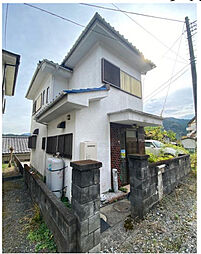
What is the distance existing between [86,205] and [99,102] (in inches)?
153

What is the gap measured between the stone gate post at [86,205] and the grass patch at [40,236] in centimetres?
88

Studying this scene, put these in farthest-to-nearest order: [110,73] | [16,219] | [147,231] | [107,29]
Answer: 1. [110,73]
2. [107,29]
3. [16,219]
4. [147,231]

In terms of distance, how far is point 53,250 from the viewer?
2.23 m

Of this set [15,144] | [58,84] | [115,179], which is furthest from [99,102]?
[15,144]

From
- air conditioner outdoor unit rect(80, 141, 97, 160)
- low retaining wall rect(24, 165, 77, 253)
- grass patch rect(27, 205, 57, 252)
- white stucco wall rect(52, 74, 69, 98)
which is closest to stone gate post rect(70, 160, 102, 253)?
low retaining wall rect(24, 165, 77, 253)

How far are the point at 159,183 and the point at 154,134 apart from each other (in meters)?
8.52

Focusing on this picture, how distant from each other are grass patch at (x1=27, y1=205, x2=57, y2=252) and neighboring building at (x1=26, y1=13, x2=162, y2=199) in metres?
1.24

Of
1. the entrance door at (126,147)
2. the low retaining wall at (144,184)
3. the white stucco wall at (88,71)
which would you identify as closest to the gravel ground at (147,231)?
the low retaining wall at (144,184)

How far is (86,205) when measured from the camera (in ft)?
6.47

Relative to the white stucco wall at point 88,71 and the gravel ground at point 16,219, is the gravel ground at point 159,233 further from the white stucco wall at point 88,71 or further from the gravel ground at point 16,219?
the white stucco wall at point 88,71

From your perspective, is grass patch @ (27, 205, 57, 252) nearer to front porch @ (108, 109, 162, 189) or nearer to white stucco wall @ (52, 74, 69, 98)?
front porch @ (108, 109, 162, 189)

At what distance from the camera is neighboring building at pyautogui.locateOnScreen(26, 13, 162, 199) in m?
4.11

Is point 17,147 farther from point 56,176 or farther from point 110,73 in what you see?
point 110,73

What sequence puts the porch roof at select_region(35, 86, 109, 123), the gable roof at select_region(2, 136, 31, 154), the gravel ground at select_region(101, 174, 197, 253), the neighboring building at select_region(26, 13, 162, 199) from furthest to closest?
the gable roof at select_region(2, 136, 31, 154)
the neighboring building at select_region(26, 13, 162, 199)
the porch roof at select_region(35, 86, 109, 123)
the gravel ground at select_region(101, 174, 197, 253)
